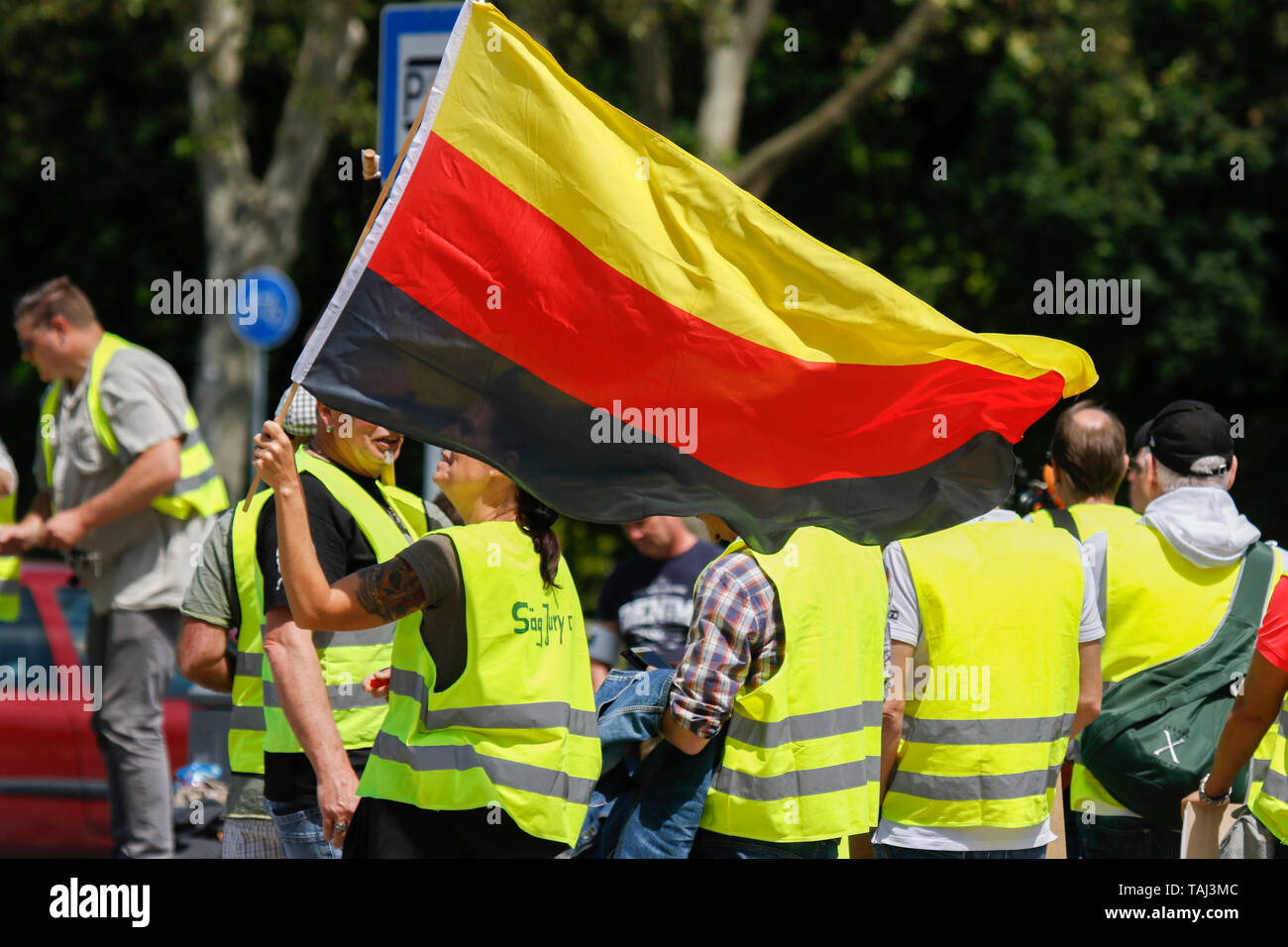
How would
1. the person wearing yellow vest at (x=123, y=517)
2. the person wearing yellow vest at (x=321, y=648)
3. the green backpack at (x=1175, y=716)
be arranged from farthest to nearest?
the person wearing yellow vest at (x=123, y=517) → the green backpack at (x=1175, y=716) → the person wearing yellow vest at (x=321, y=648)

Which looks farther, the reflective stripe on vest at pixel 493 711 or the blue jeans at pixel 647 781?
the blue jeans at pixel 647 781

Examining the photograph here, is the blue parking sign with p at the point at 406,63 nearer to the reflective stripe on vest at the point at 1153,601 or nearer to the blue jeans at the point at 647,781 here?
the blue jeans at the point at 647,781

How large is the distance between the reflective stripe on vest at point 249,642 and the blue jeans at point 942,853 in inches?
71.2

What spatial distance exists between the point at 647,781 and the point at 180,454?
273 centimetres

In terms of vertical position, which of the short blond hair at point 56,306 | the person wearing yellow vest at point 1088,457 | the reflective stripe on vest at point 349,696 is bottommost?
the reflective stripe on vest at point 349,696

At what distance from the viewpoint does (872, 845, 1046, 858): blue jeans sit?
4.34m

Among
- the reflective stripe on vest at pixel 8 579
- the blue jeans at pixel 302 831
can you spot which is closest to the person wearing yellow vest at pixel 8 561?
the reflective stripe on vest at pixel 8 579

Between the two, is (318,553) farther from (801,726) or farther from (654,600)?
(654,600)

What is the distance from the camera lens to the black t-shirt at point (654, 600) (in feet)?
21.6

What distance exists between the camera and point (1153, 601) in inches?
185

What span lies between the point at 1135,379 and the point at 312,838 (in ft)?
51.1

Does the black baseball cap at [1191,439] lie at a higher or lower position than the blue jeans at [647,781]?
higher

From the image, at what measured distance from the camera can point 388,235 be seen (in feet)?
12.5
